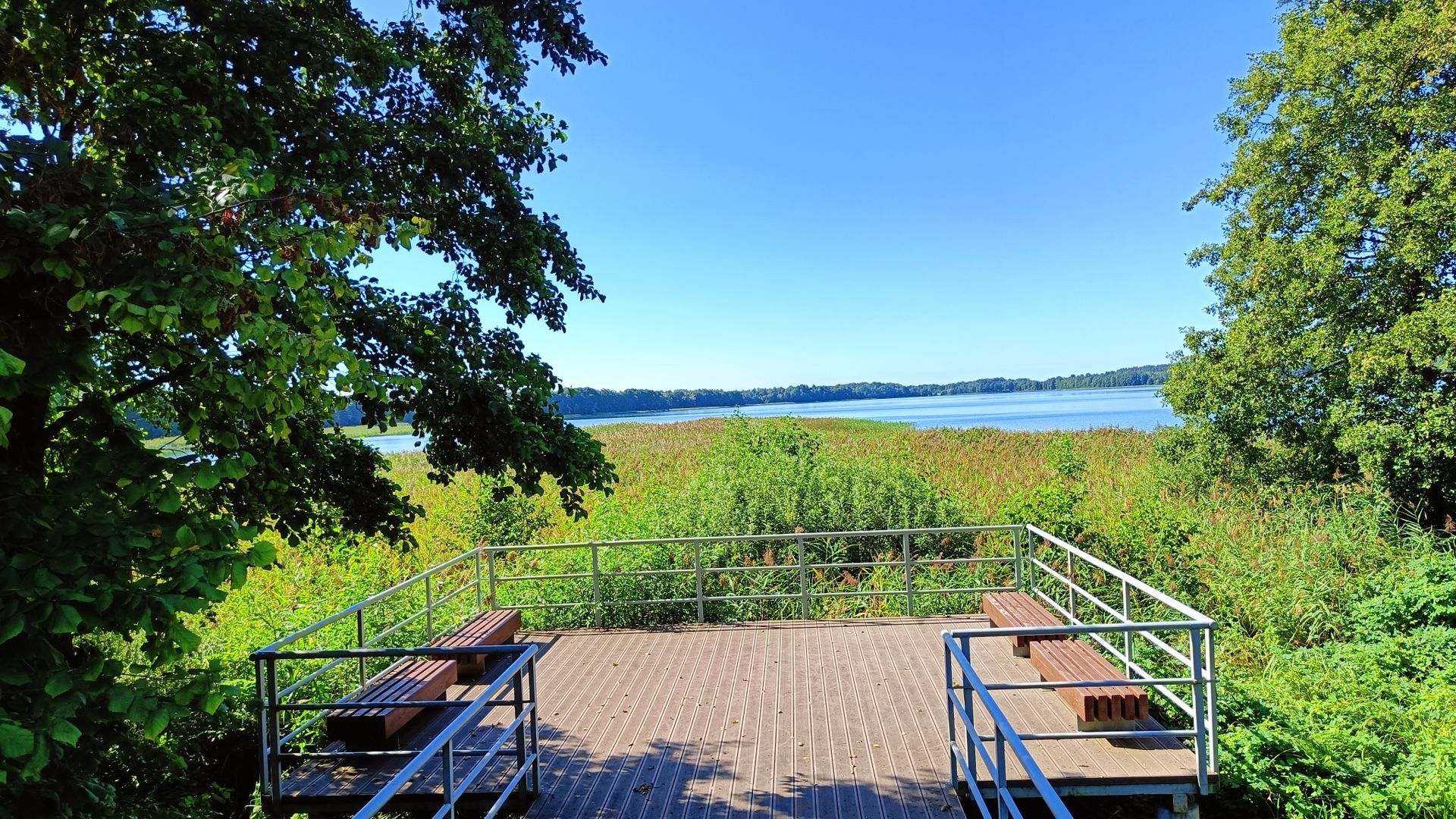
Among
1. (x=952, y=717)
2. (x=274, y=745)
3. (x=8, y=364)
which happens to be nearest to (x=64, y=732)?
(x=8, y=364)

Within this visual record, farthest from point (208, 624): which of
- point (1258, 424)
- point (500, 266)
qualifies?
point (1258, 424)

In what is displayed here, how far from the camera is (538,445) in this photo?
5238 millimetres

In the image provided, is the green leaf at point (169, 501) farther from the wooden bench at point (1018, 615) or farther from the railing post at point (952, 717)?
the wooden bench at point (1018, 615)

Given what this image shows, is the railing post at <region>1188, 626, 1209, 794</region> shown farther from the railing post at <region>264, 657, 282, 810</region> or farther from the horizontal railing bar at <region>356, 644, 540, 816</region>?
the railing post at <region>264, 657, 282, 810</region>

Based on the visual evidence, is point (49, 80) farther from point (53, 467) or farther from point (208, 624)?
point (208, 624)

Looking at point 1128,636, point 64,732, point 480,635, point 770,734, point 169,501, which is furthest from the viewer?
point 480,635

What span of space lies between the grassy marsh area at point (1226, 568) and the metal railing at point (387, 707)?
2.10ft

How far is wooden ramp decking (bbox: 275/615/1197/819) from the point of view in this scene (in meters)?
4.38

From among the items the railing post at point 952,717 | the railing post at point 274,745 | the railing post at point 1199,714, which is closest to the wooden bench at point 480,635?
the railing post at point 274,745

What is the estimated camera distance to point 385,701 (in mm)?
4758

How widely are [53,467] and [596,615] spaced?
5.15m

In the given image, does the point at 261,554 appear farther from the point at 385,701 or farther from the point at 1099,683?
the point at 1099,683

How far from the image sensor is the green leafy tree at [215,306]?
2.48 meters

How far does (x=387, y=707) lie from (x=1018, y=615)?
502 centimetres
